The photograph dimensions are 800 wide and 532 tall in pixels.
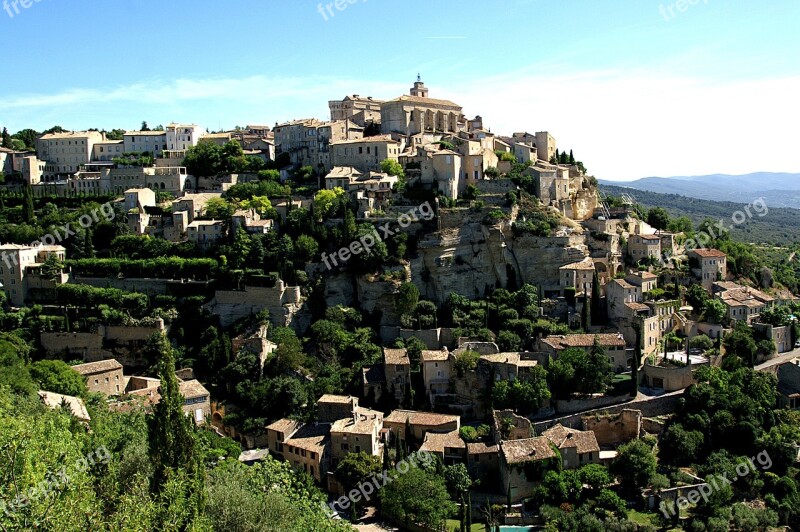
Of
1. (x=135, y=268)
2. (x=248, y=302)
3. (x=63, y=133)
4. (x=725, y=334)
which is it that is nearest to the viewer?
(x=725, y=334)

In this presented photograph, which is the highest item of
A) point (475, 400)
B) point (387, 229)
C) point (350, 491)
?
point (387, 229)

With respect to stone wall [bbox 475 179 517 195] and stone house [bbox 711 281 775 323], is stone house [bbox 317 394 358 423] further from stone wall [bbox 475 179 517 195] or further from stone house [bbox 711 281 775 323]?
stone house [bbox 711 281 775 323]

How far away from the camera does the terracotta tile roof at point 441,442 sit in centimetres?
3453

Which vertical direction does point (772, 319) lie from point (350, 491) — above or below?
above

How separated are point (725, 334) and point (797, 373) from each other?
438cm

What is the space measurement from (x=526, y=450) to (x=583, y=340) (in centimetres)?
857

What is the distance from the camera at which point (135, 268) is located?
49031mm


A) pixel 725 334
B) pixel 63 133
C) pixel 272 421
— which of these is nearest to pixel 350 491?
pixel 272 421

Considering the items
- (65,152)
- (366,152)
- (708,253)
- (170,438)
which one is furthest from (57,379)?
(708,253)

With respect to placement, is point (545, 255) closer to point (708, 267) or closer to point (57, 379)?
point (708, 267)

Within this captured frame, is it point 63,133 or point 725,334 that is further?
point 63,133

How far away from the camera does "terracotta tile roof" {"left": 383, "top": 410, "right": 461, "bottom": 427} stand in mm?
36375

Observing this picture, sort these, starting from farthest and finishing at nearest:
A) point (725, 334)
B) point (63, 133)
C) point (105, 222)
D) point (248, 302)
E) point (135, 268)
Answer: point (63, 133), point (105, 222), point (135, 268), point (248, 302), point (725, 334)

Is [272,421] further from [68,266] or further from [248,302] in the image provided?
[68,266]
